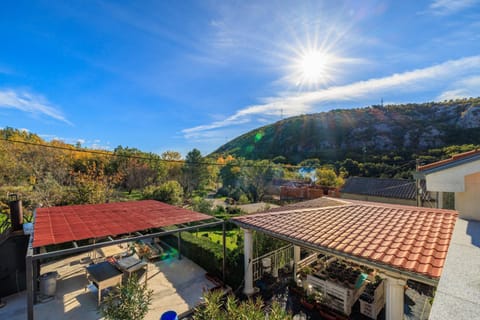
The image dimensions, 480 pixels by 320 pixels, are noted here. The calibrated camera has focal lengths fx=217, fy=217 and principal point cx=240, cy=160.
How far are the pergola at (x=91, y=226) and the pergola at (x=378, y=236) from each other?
229 cm

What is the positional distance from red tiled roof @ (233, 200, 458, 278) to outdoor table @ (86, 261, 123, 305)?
4.05 m

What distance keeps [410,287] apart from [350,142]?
50660 millimetres

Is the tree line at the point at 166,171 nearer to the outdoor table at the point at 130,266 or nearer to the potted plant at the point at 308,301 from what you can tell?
the outdoor table at the point at 130,266

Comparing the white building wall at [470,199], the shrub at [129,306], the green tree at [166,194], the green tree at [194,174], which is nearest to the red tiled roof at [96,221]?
the shrub at [129,306]

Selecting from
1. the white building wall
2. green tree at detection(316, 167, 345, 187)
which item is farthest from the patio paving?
green tree at detection(316, 167, 345, 187)

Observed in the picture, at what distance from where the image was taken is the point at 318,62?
1323cm

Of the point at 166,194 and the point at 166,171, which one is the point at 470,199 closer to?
the point at 166,194

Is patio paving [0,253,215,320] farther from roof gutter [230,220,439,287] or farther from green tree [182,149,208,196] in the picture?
green tree [182,149,208,196]

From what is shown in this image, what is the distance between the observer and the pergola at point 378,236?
12.3 ft

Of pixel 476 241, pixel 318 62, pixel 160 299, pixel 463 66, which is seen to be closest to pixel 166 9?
pixel 318 62

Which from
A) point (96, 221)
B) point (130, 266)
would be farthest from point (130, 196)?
point (96, 221)

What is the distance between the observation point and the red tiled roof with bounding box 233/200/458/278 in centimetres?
384

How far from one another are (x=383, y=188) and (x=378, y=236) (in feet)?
66.4

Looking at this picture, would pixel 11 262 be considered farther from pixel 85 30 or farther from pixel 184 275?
pixel 85 30
